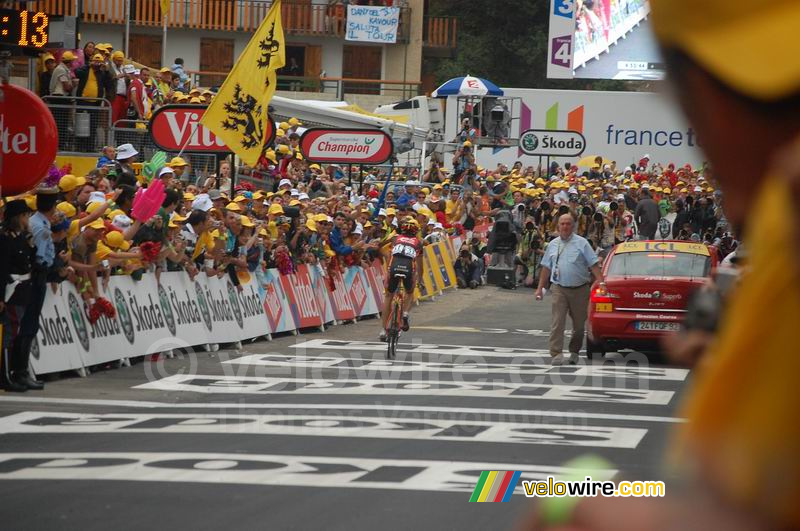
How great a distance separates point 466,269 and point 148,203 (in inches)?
707

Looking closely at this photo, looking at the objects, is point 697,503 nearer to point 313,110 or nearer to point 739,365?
point 739,365

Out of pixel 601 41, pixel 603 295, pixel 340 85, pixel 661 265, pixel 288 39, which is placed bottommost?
pixel 603 295

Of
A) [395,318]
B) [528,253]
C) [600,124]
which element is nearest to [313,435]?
[395,318]

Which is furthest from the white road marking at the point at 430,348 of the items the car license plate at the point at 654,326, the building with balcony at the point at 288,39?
the building with balcony at the point at 288,39

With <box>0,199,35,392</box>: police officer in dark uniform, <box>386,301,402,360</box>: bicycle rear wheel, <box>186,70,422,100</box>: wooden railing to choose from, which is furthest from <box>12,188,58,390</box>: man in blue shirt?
<box>186,70,422,100</box>: wooden railing

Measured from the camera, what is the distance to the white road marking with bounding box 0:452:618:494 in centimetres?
848

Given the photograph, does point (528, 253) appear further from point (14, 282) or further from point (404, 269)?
point (14, 282)

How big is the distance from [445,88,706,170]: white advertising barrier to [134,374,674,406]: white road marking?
34.2 metres

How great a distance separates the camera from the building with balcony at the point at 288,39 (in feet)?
Answer: 169

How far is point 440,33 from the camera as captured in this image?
58.2m

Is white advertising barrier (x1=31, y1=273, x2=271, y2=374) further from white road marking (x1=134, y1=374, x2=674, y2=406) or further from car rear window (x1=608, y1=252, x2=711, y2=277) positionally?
car rear window (x1=608, y1=252, x2=711, y2=277)

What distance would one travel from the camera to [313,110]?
3628cm

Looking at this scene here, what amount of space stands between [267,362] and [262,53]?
5.74 meters

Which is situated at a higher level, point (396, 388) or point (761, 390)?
point (761, 390)
